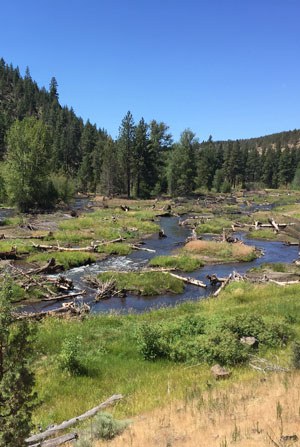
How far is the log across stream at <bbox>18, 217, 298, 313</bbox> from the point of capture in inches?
1009

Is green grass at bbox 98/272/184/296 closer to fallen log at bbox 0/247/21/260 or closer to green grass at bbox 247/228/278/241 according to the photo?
fallen log at bbox 0/247/21/260

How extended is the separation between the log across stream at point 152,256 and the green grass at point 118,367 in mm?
4533

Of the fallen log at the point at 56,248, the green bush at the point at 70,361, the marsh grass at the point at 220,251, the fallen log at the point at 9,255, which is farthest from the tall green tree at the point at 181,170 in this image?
the green bush at the point at 70,361

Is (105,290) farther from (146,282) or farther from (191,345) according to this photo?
(191,345)

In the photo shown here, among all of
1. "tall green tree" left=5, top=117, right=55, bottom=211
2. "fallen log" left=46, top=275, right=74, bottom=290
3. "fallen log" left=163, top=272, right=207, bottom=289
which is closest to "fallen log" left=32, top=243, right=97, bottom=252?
"fallen log" left=46, top=275, right=74, bottom=290

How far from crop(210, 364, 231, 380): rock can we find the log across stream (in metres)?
11.1

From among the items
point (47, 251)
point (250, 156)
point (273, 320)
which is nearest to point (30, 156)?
point (47, 251)

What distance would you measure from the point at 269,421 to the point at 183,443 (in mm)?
1726

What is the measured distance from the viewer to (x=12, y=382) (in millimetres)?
6512

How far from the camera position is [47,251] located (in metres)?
38.0

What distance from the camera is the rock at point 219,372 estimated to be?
1268cm

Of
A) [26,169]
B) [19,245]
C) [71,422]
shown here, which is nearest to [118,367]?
[71,422]

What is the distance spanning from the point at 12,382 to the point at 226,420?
4473 mm

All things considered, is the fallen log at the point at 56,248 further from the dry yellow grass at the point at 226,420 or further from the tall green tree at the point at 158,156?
the tall green tree at the point at 158,156
